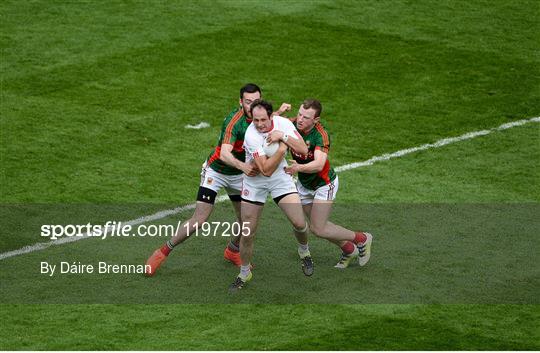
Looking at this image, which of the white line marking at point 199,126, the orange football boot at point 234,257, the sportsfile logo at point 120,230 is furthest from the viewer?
the white line marking at point 199,126

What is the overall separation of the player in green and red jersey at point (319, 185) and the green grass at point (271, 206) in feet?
1.15

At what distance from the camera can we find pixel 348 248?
1525cm

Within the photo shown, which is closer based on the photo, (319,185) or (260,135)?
(260,135)

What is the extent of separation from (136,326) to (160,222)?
3.49 meters

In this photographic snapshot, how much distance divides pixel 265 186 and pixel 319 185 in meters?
0.84

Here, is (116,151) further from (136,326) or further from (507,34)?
(507,34)

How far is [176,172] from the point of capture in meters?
18.4

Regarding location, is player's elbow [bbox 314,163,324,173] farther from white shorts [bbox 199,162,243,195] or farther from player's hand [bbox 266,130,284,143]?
white shorts [bbox 199,162,243,195]

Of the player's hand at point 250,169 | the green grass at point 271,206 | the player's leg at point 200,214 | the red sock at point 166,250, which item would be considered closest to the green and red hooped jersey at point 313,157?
the player's hand at point 250,169

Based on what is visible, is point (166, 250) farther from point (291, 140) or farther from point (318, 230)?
point (291, 140)

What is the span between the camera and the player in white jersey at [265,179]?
14062mm

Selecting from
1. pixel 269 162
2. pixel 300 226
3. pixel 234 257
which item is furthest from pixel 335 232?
pixel 269 162

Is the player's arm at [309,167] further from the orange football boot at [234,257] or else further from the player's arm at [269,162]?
the orange football boot at [234,257]

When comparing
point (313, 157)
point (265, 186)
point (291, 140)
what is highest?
point (291, 140)
